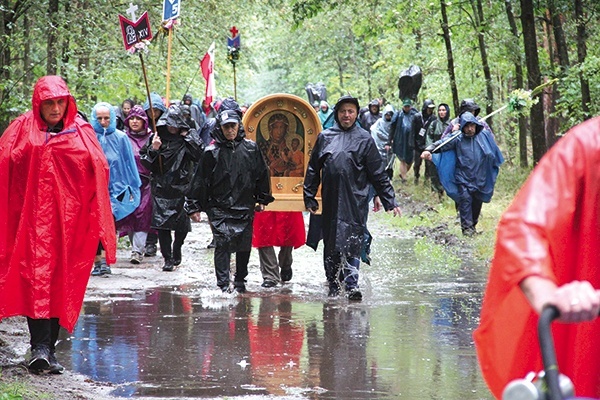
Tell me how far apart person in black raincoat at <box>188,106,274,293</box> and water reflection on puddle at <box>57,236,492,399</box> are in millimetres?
556

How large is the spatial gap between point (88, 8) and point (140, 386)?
38.5 ft

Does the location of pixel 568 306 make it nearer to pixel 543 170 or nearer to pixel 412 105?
pixel 543 170

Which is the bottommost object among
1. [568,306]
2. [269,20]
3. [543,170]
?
[568,306]

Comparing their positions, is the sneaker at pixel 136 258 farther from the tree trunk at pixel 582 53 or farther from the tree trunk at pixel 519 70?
the tree trunk at pixel 519 70

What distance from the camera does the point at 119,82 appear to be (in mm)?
23594

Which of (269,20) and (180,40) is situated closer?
(180,40)

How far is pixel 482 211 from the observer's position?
2141 centimetres

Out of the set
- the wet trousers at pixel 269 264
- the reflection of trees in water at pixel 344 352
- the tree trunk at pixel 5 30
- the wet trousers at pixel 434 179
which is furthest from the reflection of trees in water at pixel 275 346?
the wet trousers at pixel 434 179

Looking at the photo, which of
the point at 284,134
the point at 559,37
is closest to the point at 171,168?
the point at 284,134

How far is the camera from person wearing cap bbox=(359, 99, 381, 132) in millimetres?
28866

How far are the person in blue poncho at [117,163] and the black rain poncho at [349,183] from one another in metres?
3.06

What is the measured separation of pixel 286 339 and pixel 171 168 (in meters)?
5.16

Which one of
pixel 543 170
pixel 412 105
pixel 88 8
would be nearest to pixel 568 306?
pixel 543 170

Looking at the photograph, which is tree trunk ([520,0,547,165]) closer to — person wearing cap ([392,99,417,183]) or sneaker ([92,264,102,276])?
person wearing cap ([392,99,417,183])
